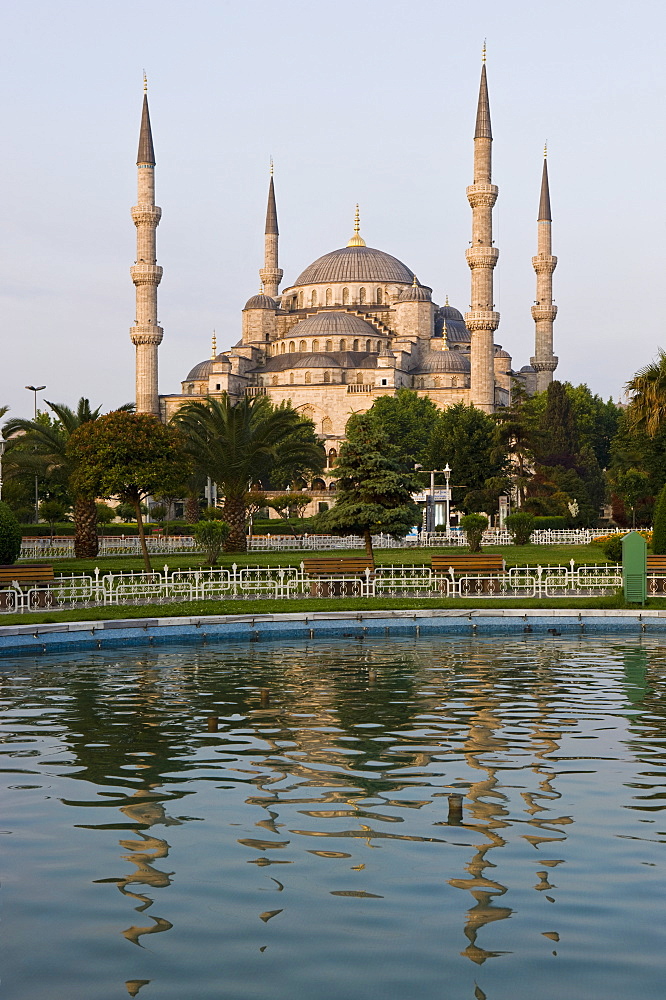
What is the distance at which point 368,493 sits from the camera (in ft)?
77.4

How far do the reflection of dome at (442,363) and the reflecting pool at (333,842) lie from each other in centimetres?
8097

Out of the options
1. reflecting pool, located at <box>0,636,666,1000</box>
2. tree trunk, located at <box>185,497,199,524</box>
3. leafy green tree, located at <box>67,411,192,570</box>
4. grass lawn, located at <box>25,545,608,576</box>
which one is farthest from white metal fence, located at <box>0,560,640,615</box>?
tree trunk, located at <box>185,497,199,524</box>

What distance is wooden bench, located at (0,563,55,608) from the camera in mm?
19859

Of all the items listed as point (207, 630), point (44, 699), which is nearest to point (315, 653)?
point (207, 630)

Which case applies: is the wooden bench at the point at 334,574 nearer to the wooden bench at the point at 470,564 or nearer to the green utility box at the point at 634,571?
the wooden bench at the point at 470,564

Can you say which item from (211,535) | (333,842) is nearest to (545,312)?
(211,535)

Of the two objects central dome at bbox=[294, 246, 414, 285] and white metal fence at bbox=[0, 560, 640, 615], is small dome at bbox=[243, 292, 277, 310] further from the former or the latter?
white metal fence at bbox=[0, 560, 640, 615]

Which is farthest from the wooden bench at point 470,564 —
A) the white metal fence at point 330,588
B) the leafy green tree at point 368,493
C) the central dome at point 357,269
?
the central dome at point 357,269

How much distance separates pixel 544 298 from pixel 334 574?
6450 cm

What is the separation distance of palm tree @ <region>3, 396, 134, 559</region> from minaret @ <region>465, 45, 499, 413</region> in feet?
134

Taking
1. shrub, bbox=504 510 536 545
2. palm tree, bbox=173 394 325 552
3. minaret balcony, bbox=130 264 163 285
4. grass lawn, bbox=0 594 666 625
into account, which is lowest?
grass lawn, bbox=0 594 666 625

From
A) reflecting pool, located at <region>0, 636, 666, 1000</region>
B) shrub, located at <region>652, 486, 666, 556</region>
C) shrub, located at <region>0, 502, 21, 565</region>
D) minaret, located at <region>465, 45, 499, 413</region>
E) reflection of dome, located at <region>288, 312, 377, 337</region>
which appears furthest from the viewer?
reflection of dome, located at <region>288, 312, 377, 337</region>

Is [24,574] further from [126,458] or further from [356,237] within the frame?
[356,237]

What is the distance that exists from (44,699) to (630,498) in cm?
2911
